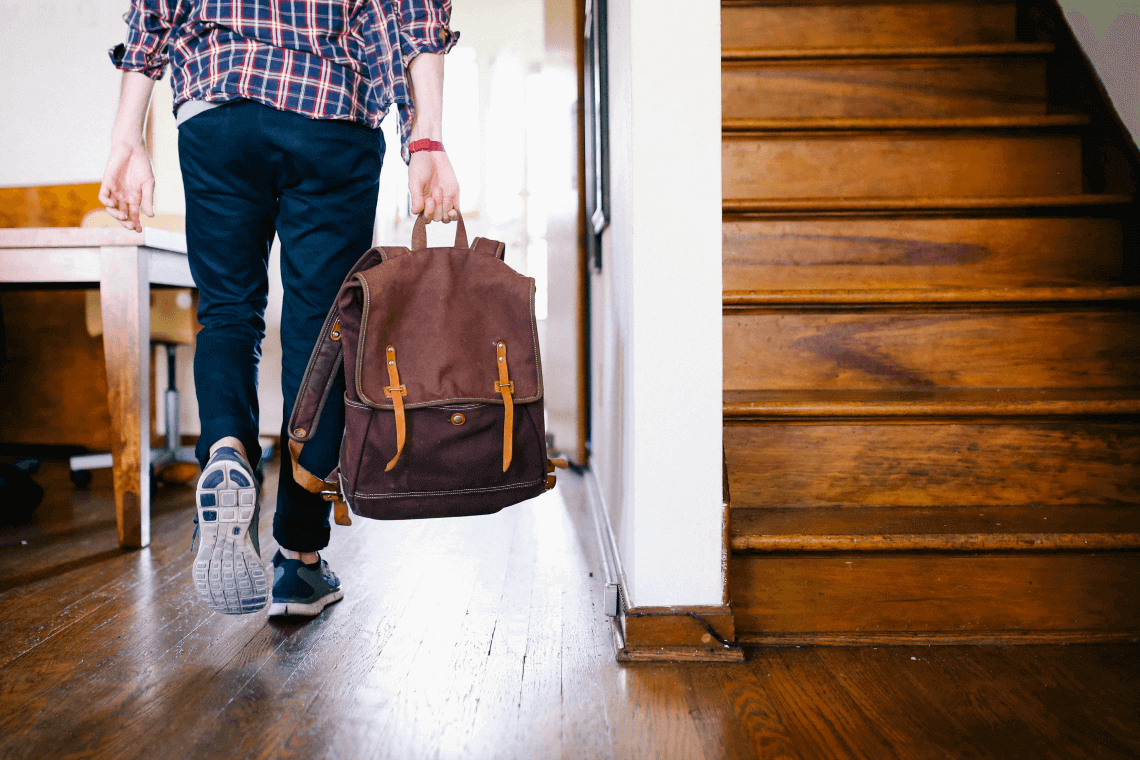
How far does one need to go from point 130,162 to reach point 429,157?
43 centimetres

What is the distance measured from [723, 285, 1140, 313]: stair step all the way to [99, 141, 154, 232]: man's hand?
0.91 m

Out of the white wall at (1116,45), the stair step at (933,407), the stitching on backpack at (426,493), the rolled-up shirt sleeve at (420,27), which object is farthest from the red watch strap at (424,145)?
the white wall at (1116,45)

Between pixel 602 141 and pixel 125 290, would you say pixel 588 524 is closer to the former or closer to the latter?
pixel 602 141

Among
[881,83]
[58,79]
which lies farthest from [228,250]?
[58,79]

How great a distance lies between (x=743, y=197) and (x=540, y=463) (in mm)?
805

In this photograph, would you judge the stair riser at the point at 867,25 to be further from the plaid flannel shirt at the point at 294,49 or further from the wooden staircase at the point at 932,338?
the plaid flannel shirt at the point at 294,49

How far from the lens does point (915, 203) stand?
1416 millimetres

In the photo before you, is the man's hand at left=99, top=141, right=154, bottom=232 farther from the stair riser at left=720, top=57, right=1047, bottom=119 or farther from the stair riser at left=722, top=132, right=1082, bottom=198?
the stair riser at left=720, top=57, right=1047, bottom=119

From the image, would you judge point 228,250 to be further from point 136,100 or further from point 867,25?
point 867,25

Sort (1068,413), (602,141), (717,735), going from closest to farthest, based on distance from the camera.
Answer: (717,735) → (1068,413) → (602,141)

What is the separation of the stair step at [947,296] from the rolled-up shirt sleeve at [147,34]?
93cm

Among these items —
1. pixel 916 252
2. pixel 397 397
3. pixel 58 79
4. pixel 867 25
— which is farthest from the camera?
pixel 58 79

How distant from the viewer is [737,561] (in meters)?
1.09

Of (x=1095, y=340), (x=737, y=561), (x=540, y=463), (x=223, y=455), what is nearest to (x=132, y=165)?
(x=223, y=455)
